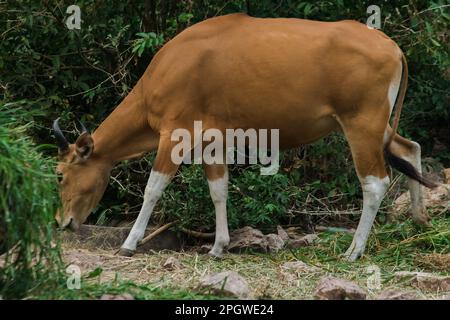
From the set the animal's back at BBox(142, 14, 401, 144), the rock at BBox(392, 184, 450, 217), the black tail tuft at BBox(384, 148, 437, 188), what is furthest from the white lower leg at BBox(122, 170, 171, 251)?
the rock at BBox(392, 184, 450, 217)

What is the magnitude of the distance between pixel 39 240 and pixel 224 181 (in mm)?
2912

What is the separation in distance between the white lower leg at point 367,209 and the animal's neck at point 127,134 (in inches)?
70.5

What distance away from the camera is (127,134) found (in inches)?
316

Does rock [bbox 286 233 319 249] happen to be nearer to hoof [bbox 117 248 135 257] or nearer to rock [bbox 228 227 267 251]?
rock [bbox 228 227 267 251]

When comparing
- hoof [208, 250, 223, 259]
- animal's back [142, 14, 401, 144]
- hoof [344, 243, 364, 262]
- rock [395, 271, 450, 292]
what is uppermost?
animal's back [142, 14, 401, 144]

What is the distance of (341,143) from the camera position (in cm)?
912

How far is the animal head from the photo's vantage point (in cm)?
792

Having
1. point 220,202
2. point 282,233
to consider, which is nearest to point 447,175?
point 282,233

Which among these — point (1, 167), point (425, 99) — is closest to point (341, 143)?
point (425, 99)

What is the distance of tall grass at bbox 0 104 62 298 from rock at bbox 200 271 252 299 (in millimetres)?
910

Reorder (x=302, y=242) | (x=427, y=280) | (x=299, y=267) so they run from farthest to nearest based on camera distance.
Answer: (x=302, y=242) < (x=299, y=267) < (x=427, y=280)

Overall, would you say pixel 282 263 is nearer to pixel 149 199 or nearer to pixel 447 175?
pixel 149 199

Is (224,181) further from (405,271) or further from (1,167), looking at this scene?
(1,167)

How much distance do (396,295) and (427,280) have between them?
750 millimetres
